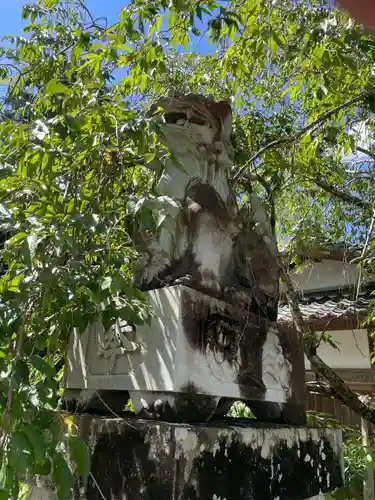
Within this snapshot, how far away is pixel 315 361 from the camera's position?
143 inches

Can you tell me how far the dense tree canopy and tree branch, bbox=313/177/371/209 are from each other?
3 cm

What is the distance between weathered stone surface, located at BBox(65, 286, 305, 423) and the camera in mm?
1763

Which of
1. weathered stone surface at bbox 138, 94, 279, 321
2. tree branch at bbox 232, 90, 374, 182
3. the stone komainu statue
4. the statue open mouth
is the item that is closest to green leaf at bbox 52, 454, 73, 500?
the stone komainu statue

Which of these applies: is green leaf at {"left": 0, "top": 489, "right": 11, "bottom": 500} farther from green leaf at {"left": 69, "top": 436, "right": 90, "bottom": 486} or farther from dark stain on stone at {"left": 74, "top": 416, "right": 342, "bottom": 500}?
dark stain on stone at {"left": 74, "top": 416, "right": 342, "bottom": 500}

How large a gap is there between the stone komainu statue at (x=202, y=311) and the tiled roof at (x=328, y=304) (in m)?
3.19

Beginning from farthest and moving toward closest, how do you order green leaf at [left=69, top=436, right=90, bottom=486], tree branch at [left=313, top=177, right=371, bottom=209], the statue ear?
1. tree branch at [left=313, top=177, right=371, bottom=209]
2. the statue ear
3. green leaf at [left=69, top=436, right=90, bottom=486]

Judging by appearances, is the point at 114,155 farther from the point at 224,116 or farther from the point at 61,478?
the point at 61,478

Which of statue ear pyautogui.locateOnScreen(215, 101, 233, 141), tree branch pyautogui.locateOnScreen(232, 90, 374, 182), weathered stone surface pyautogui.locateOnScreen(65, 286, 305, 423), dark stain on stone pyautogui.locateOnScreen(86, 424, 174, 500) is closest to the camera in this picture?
dark stain on stone pyautogui.locateOnScreen(86, 424, 174, 500)

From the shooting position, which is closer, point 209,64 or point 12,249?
point 12,249

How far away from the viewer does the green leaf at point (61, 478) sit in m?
1.27

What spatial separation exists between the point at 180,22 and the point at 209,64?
3.37ft

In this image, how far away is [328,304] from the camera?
7094 millimetres

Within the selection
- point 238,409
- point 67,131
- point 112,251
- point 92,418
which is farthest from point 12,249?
point 238,409

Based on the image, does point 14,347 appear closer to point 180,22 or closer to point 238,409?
point 180,22
